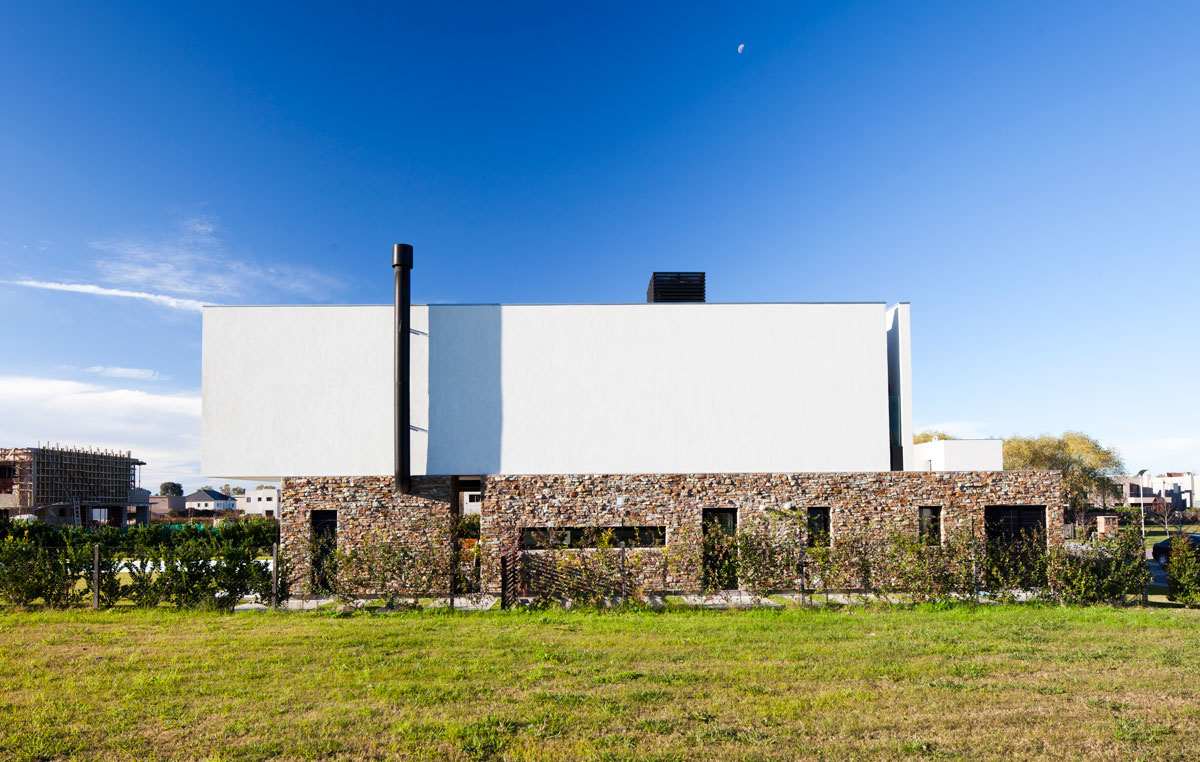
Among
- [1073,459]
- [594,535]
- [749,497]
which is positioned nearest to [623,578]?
[594,535]

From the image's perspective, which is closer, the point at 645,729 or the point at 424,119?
the point at 645,729

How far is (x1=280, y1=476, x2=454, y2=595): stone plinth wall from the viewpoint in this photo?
50.0ft

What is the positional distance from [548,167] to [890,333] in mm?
12053

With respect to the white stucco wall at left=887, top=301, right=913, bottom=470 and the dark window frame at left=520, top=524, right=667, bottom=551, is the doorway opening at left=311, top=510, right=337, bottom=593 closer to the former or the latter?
the dark window frame at left=520, top=524, right=667, bottom=551

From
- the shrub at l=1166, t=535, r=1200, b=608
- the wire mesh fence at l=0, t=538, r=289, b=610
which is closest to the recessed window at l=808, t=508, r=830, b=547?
the shrub at l=1166, t=535, r=1200, b=608

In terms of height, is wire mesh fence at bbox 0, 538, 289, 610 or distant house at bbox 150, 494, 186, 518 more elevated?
wire mesh fence at bbox 0, 538, 289, 610

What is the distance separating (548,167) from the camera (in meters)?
21.3

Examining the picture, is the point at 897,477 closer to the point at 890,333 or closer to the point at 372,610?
the point at 890,333

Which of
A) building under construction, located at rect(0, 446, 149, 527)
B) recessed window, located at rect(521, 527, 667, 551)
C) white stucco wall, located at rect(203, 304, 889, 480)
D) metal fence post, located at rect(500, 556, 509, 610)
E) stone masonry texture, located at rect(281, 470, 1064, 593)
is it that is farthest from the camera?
building under construction, located at rect(0, 446, 149, 527)

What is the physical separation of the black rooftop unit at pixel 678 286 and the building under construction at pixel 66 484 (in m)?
46.4

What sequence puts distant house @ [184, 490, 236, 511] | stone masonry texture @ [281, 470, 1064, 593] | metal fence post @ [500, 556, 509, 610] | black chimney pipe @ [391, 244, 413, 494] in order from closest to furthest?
metal fence post @ [500, 556, 509, 610] < stone masonry texture @ [281, 470, 1064, 593] < black chimney pipe @ [391, 244, 413, 494] < distant house @ [184, 490, 236, 511]

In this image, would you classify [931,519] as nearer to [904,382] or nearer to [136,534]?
[904,382]

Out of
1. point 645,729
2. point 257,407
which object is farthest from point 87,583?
point 645,729

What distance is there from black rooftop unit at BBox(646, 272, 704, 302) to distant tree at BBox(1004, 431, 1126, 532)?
121ft
